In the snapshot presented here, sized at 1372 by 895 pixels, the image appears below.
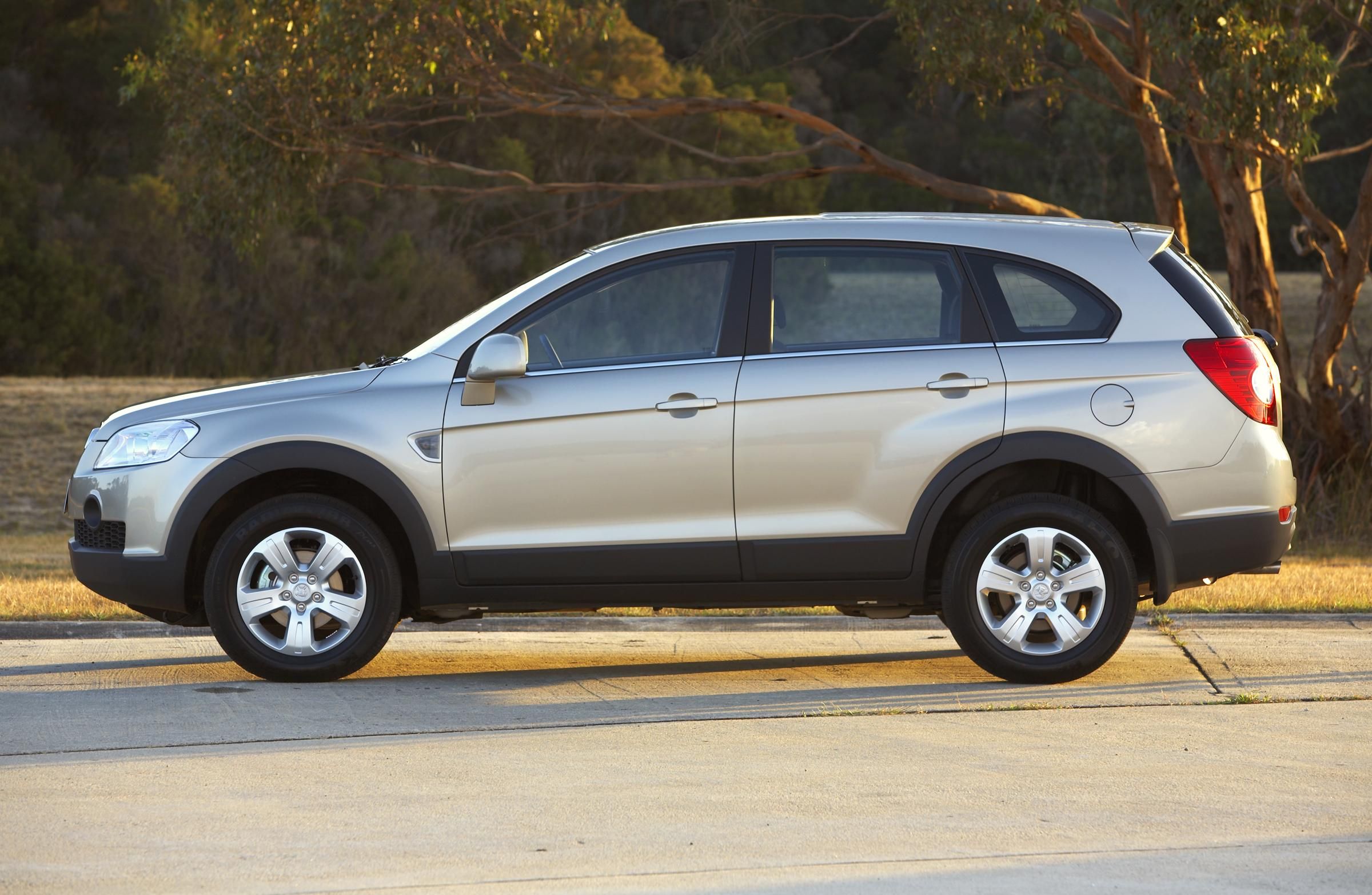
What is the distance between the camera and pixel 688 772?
6.02m

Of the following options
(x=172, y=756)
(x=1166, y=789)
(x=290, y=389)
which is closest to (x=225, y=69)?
(x=290, y=389)

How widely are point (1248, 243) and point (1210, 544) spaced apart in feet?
34.6

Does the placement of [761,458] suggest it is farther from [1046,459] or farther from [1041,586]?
[1041,586]

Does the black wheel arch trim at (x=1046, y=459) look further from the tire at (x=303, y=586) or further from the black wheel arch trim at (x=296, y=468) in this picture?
the tire at (x=303, y=586)

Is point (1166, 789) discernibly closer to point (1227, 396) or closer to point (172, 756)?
point (1227, 396)

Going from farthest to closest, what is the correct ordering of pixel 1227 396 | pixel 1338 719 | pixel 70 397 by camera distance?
1. pixel 70 397
2. pixel 1227 396
3. pixel 1338 719

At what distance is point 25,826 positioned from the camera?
5.30m

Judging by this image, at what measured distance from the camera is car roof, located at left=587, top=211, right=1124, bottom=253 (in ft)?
24.9

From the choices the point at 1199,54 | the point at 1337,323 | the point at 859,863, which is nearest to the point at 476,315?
the point at 859,863

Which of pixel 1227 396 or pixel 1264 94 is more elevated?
pixel 1264 94

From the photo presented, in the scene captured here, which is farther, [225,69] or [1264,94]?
[225,69]

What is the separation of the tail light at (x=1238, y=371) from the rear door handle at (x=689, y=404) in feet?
6.20

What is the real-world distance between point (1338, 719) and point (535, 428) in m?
3.22

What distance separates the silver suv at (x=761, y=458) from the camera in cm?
734
